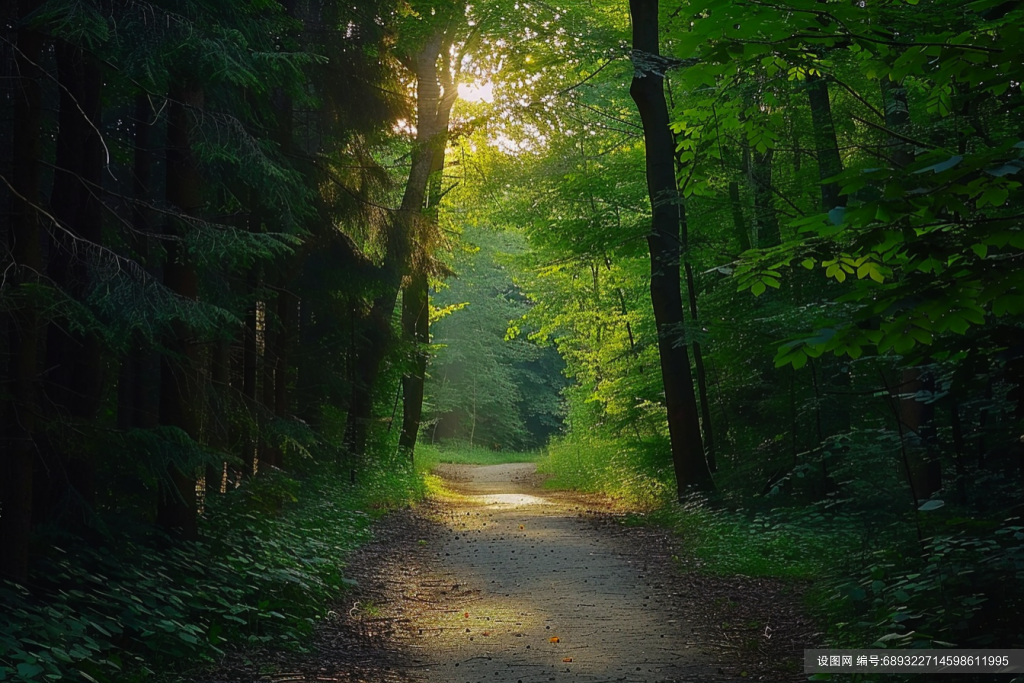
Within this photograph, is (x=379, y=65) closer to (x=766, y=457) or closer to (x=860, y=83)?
(x=860, y=83)

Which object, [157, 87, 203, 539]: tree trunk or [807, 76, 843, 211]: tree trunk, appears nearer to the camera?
[157, 87, 203, 539]: tree trunk

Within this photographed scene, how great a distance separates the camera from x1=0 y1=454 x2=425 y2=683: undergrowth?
4.84 m

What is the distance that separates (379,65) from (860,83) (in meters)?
7.78

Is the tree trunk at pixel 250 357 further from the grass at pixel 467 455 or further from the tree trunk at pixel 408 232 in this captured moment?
the grass at pixel 467 455

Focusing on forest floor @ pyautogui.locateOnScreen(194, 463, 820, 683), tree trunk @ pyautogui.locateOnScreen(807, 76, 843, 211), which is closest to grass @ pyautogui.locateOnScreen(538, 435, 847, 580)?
forest floor @ pyautogui.locateOnScreen(194, 463, 820, 683)

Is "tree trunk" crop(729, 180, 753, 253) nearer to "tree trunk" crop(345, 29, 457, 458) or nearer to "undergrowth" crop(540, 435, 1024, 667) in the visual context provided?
"undergrowth" crop(540, 435, 1024, 667)

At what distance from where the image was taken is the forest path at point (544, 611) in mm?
5918

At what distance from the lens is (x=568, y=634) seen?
271 inches

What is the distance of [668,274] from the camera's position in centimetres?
1308

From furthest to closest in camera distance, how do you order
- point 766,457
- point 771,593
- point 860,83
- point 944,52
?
point 766,457
point 860,83
point 771,593
point 944,52

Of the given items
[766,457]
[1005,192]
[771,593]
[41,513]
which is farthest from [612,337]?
[1005,192]

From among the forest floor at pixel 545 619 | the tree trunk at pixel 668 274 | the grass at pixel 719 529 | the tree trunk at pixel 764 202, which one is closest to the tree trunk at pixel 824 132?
the tree trunk at pixel 764 202

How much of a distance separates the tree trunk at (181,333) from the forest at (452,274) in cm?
4

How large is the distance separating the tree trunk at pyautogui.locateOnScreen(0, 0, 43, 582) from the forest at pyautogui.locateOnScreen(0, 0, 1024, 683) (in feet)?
0.07
